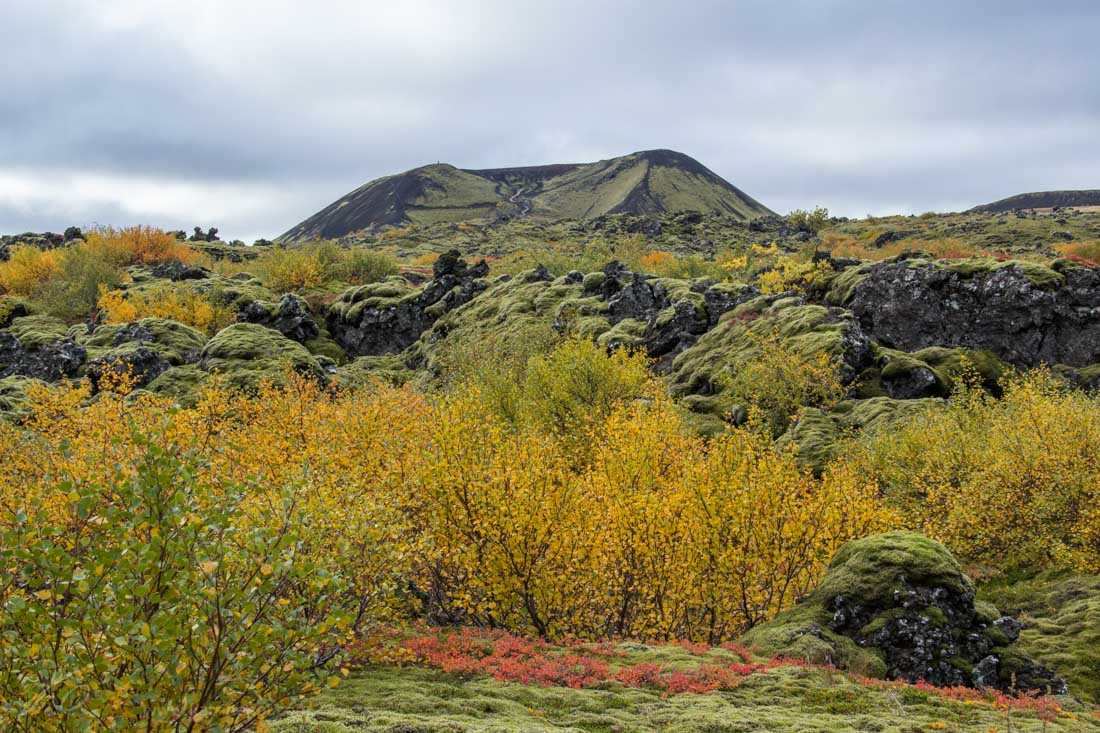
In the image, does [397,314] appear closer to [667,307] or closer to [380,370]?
[380,370]

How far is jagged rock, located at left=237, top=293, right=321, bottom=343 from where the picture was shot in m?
101

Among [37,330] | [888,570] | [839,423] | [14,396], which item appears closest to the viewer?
[888,570]

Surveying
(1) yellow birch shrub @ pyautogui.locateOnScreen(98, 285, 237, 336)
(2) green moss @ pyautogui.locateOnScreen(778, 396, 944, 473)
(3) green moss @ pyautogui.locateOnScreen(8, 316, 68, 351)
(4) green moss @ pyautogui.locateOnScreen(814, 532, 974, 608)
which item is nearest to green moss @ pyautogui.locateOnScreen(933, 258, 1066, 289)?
(2) green moss @ pyautogui.locateOnScreen(778, 396, 944, 473)

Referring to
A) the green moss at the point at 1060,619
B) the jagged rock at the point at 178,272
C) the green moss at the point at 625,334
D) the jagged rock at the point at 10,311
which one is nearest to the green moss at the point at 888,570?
the green moss at the point at 1060,619

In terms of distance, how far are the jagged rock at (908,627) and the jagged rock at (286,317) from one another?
9439cm

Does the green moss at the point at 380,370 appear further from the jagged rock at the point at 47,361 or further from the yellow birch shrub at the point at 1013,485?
the yellow birch shrub at the point at 1013,485

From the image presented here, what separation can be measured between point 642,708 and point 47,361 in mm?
88148

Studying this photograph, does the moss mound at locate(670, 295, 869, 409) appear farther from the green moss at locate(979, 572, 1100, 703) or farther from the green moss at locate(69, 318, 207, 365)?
the green moss at locate(69, 318, 207, 365)

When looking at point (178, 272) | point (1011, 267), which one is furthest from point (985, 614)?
point (178, 272)

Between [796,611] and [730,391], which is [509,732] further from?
[730,391]

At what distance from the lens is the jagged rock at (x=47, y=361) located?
76.2 meters

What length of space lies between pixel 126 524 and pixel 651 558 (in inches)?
860

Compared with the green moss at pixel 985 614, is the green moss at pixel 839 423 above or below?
above

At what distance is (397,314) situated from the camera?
10862 cm
